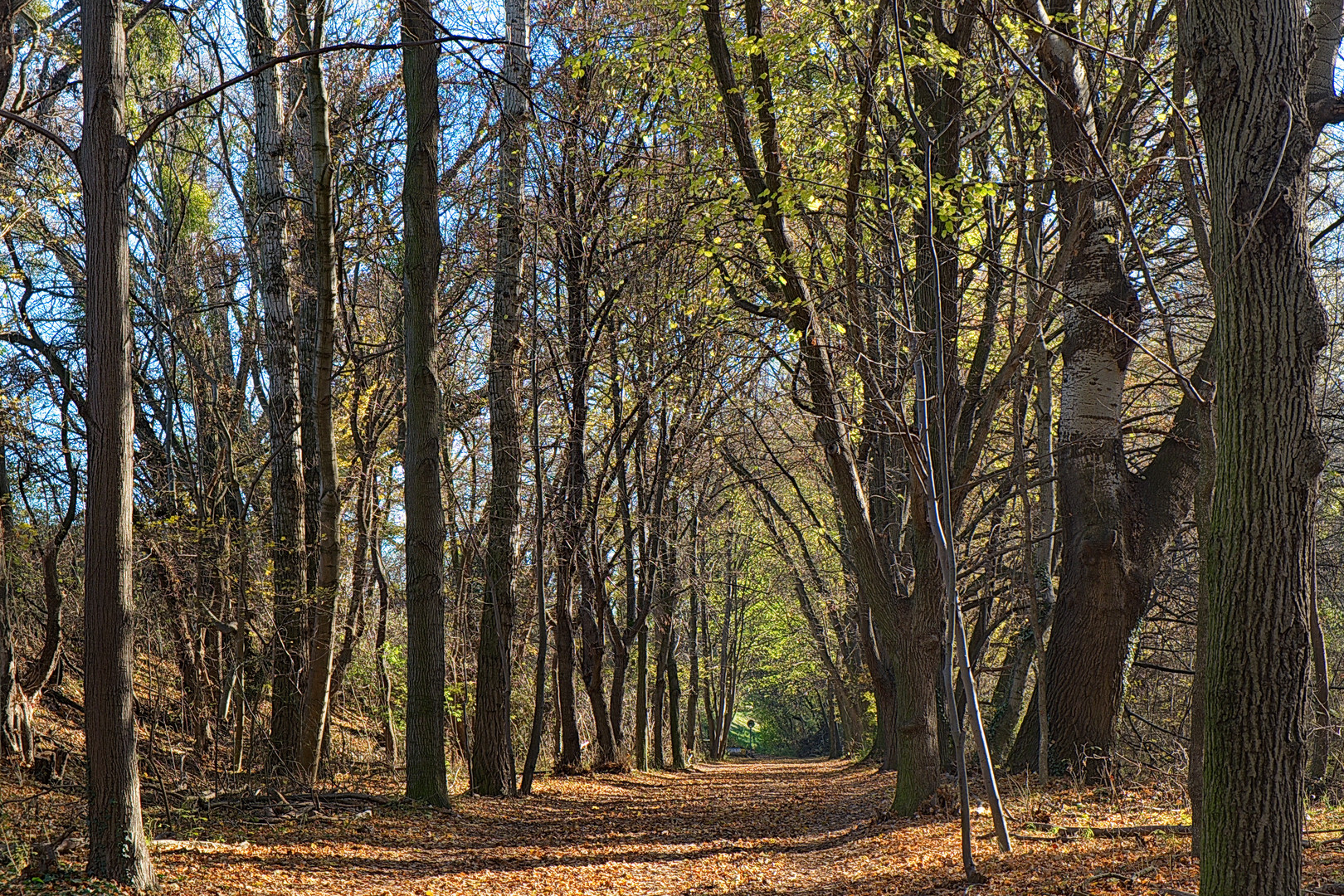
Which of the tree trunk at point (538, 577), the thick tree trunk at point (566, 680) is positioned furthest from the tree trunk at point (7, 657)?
the thick tree trunk at point (566, 680)

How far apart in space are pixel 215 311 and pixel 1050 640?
1443cm

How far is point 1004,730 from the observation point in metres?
12.8

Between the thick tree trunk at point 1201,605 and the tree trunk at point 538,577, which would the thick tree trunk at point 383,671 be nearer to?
the tree trunk at point 538,577

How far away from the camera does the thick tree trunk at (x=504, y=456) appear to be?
34.5 ft

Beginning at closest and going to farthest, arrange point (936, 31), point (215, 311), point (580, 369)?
point (936, 31)
point (580, 369)
point (215, 311)

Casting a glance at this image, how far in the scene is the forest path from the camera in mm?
5723

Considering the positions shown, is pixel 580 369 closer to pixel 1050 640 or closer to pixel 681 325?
pixel 681 325

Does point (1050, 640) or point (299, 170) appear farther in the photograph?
point (299, 170)

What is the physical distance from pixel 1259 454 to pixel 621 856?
6256 millimetres

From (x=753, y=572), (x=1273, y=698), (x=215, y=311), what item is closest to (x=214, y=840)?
(x=1273, y=698)

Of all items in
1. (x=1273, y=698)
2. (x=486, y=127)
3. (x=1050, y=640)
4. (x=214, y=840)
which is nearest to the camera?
(x=1273, y=698)

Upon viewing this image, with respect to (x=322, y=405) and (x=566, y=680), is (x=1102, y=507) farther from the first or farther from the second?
(x=566, y=680)

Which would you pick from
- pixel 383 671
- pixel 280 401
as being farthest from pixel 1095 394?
pixel 383 671

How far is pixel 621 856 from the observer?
314 inches
